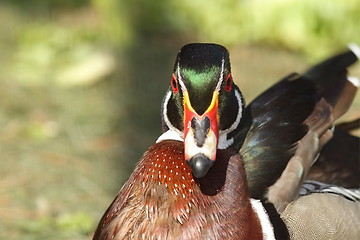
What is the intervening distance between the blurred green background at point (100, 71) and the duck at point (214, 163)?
3.74ft

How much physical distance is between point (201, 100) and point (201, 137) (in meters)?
0.13

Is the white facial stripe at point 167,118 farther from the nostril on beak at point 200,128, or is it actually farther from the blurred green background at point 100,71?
the blurred green background at point 100,71

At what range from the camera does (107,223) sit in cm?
261

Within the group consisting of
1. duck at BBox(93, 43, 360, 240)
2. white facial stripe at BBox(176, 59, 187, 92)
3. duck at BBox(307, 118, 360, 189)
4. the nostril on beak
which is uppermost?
white facial stripe at BBox(176, 59, 187, 92)

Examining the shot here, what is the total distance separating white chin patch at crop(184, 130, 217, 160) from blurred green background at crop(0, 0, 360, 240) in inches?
55.5

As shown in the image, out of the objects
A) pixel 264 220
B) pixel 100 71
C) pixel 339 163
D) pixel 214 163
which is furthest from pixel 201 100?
pixel 100 71

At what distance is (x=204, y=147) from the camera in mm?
2281

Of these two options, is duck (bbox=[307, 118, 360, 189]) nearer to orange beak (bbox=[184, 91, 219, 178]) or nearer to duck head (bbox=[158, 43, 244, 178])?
duck head (bbox=[158, 43, 244, 178])

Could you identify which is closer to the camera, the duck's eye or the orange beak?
the orange beak

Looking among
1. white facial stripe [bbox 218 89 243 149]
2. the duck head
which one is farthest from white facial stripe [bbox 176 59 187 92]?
white facial stripe [bbox 218 89 243 149]

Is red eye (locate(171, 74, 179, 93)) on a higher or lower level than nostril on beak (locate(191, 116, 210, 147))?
higher

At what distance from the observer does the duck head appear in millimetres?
2285

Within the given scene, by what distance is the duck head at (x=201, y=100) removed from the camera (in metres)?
2.29

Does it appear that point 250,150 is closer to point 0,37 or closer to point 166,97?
point 166,97
